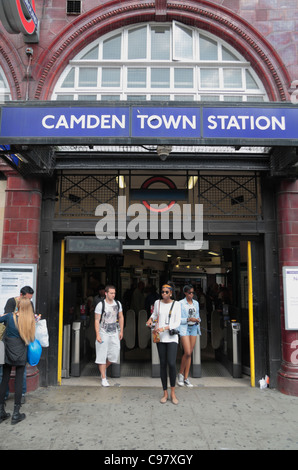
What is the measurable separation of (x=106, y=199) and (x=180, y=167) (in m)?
1.62

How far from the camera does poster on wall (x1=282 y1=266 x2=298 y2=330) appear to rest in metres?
5.86

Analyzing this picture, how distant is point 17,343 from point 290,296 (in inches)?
180

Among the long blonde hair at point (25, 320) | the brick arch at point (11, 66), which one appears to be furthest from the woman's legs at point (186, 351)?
the brick arch at point (11, 66)

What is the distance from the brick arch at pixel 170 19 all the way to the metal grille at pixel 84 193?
1.74m

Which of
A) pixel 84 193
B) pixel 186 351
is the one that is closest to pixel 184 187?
pixel 84 193

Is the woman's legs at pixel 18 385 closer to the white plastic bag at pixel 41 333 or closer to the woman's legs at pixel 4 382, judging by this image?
the woman's legs at pixel 4 382

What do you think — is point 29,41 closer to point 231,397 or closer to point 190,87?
point 190,87

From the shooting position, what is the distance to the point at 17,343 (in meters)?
4.56

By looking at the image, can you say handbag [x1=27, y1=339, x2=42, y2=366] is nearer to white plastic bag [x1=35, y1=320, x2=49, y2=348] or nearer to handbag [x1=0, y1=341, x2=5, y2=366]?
white plastic bag [x1=35, y1=320, x2=49, y2=348]

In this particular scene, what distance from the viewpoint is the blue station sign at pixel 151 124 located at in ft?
14.9

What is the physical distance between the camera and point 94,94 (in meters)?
6.80

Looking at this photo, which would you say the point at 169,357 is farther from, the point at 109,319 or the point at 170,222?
the point at 170,222


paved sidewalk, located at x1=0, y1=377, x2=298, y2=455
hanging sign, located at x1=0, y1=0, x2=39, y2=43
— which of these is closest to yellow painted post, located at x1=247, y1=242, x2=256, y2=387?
paved sidewalk, located at x1=0, y1=377, x2=298, y2=455

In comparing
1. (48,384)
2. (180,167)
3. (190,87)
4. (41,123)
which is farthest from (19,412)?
(190,87)
